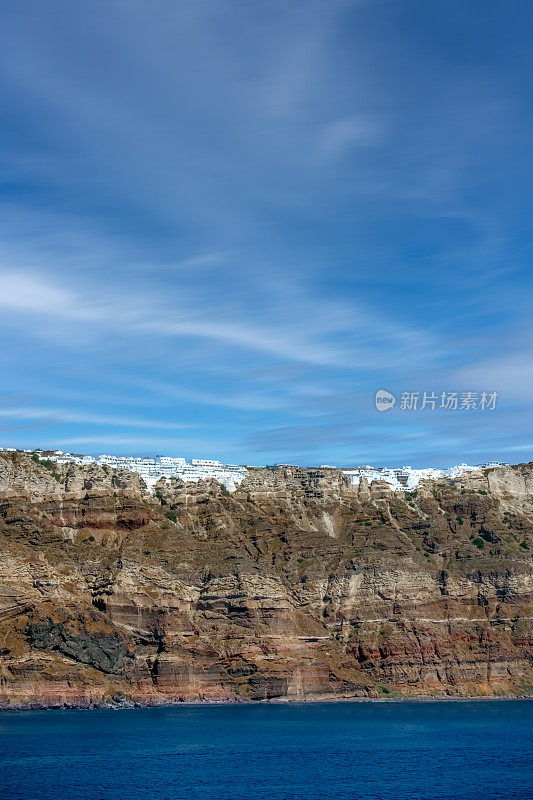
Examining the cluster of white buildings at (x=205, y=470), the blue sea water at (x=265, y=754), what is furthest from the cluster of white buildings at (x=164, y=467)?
the blue sea water at (x=265, y=754)

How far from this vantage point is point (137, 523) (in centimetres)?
15100

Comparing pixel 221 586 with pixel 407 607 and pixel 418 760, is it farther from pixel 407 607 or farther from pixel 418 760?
pixel 418 760

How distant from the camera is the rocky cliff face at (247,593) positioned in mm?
125250

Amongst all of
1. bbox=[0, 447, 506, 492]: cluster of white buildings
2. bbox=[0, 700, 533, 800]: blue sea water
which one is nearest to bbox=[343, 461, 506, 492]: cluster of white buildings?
bbox=[0, 447, 506, 492]: cluster of white buildings

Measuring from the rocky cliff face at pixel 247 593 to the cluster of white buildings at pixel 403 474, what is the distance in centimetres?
1342

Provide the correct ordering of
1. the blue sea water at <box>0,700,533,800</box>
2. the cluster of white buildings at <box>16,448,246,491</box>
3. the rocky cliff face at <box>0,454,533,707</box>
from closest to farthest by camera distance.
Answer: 1. the blue sea water at <box>0,700,533,800</box>
2. the rocky cliff face at <box>0,454,533,707</box>
3. the cluster of white buildings at <box>16,448,246,491</box>

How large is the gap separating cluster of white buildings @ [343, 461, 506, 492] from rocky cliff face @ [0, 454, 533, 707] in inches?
528

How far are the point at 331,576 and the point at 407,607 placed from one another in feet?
39.4

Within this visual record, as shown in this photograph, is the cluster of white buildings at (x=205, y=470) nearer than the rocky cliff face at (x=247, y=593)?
No

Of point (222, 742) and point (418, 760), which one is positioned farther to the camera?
point (222, 742)

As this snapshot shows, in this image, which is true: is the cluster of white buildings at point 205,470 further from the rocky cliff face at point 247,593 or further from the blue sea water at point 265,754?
the blue sea water at point 265,754

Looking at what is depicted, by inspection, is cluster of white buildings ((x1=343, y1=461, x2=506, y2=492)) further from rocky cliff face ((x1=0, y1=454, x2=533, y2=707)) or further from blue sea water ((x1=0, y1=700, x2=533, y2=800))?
blue sea water ((x1=0, y1=700, x2=533, y2=800))

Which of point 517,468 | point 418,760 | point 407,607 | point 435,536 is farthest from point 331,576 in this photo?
point 418,760

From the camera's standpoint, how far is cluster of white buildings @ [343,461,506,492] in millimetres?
185350
